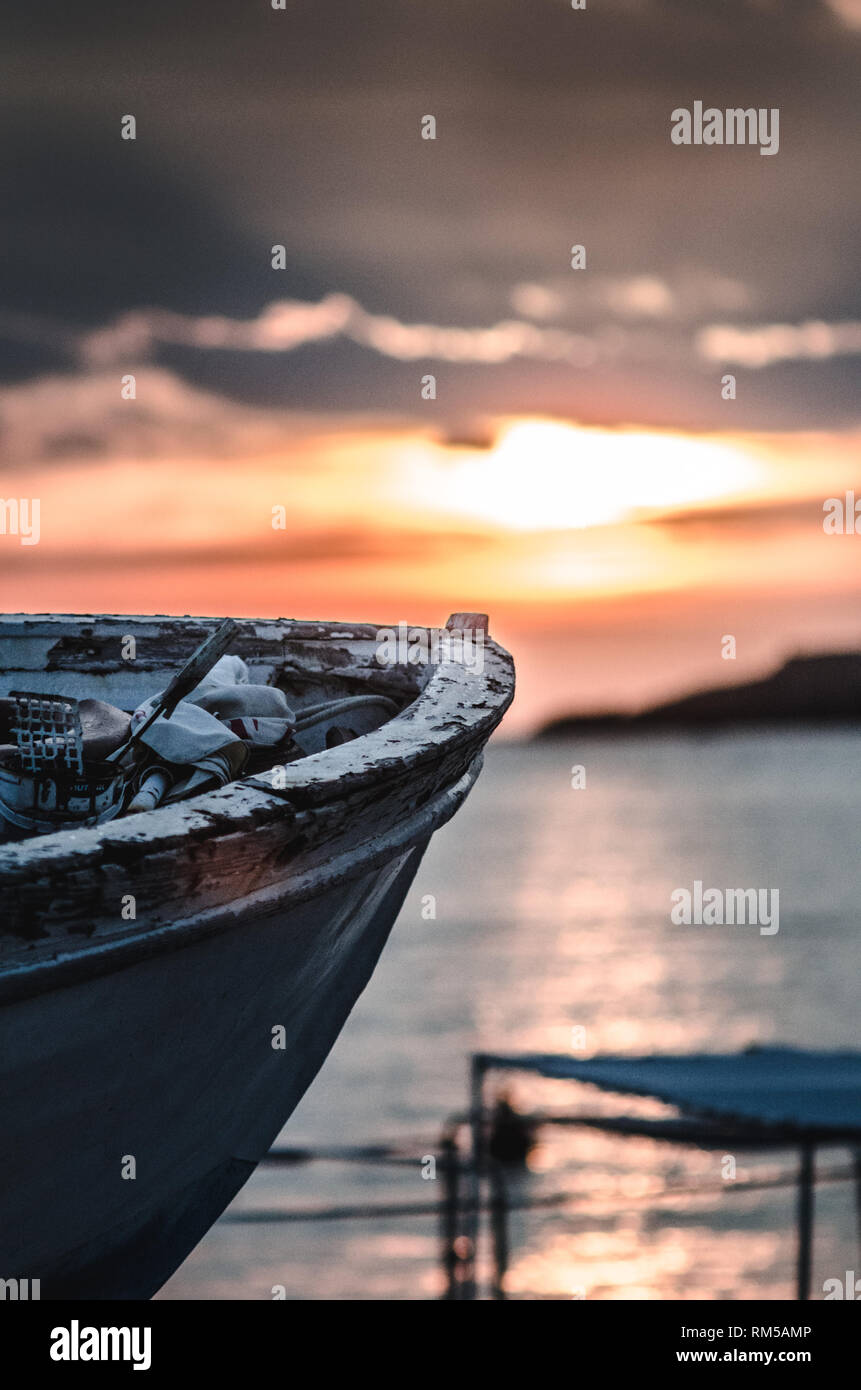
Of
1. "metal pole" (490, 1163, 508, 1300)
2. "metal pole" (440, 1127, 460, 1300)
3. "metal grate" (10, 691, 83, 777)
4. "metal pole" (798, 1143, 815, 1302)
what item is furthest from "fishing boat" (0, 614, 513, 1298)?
"metal pole" (798, 1143, 815, 1302)

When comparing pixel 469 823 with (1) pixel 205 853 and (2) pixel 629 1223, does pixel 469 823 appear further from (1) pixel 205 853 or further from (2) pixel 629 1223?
(1) pixel 205 853

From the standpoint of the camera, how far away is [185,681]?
2.74 meters

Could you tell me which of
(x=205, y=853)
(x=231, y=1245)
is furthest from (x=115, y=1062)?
(x=231, y=1245)

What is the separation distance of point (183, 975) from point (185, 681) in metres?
0.81

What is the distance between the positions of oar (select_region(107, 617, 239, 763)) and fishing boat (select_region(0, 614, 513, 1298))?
7.5 inches

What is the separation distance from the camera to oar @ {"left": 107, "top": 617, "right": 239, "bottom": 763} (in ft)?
8.72

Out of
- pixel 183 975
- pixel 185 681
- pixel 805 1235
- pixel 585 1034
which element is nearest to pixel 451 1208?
pixel 805 1235

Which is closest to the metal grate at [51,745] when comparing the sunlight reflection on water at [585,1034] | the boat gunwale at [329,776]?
the boat gunwale at [329,776]

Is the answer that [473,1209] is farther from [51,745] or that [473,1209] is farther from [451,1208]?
[51,745]

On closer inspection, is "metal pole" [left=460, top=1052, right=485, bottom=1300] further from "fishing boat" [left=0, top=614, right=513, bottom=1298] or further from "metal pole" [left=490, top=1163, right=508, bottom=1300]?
"fishing boat" [left=0, top=614, right=513, bottom=1298]

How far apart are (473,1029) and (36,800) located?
40.6m

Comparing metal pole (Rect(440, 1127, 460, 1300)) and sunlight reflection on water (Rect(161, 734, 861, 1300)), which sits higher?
metal pole (Rect(440, 1127, 460, 1300))

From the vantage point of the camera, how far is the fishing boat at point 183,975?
1.84 metres
